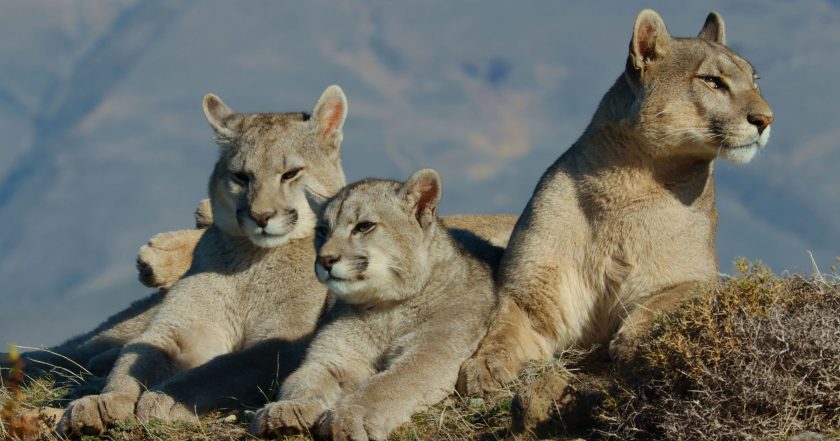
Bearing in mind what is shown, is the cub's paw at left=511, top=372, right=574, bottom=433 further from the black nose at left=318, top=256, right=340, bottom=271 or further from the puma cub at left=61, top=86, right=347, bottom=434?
the puma cub at left=61, top=86, right=347, bottom=434

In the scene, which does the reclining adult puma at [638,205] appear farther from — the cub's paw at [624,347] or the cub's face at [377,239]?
the cub's face at [377,239]

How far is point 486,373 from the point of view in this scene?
9.12 m

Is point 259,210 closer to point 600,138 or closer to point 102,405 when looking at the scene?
point 102,405

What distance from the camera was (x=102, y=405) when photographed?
9414mm

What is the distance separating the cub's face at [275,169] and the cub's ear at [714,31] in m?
3.64

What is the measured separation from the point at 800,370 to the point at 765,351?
10.0 inches

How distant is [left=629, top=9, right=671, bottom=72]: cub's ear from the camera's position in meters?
Result: 10.2

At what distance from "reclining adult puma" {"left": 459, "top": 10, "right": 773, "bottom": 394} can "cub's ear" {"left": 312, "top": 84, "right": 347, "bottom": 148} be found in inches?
91.2

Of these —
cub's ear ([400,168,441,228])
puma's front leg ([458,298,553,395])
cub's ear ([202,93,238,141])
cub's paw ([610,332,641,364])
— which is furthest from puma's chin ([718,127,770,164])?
cub's ear ([202,93,238,141])

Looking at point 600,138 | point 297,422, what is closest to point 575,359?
point 600,138

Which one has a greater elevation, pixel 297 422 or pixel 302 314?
pixel 302 314

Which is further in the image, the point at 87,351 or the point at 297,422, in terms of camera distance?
the point at 87,351

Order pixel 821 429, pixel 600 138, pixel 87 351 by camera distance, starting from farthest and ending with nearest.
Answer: pixel 87 351, pixel 600 138, pixel 821 429

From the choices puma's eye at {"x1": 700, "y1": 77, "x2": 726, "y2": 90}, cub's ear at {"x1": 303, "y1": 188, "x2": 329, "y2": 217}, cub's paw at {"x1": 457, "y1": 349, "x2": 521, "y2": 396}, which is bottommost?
cub's paw at {"x1": 457, "y1": 349, "x2": 521, "y2": 396}
